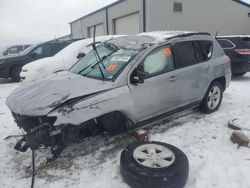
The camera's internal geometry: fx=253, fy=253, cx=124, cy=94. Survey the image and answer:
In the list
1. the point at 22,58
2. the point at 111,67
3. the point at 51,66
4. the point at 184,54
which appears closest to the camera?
the point at 111,67

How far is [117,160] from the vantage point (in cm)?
350

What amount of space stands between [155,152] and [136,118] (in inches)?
31.0

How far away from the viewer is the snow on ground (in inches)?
120

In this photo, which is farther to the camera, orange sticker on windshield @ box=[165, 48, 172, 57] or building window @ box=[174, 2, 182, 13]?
building window @ box=[174, 2, 182, 13]

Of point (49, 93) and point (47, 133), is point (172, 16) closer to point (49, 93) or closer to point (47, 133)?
point (49, 93)

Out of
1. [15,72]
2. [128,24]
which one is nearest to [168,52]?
[15,72]

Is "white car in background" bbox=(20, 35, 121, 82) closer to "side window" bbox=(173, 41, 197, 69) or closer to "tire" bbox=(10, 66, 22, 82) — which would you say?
"tire" bbox=(10, 66, 22, 82)

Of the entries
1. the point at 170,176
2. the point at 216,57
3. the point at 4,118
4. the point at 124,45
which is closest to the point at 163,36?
the point at 124,45

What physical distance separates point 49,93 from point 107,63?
43.1 inches

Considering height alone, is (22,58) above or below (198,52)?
below

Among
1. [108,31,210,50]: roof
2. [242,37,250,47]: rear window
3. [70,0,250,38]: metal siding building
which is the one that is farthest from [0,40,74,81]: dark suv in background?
[242,37,250,47]: rear window

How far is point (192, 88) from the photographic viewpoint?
15.4 feet

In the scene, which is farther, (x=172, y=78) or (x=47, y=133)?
(x=172, y=78)

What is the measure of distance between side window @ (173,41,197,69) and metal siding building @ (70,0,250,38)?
1254 cm
